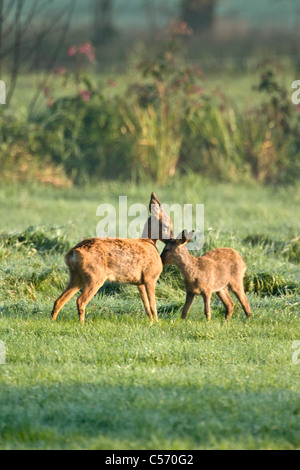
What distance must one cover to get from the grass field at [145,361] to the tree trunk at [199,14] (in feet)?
99.7

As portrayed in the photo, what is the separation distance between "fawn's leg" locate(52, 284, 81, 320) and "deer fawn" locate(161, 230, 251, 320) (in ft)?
2.92

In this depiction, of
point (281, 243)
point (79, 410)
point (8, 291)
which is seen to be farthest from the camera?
point (281, 243)

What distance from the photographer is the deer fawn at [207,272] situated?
7082 millimetres

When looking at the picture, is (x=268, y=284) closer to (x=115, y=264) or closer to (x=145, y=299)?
(x=145, y=299)

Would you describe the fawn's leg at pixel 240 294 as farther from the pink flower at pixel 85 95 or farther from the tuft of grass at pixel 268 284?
the pink flower at pixel 85 95

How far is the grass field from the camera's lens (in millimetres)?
4930

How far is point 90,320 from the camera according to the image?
278 inches

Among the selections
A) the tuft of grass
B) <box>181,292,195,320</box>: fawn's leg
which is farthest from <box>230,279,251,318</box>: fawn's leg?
the tuft of grass

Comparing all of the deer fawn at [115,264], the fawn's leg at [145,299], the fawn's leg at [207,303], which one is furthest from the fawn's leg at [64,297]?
the fawn's leg at [207,303]

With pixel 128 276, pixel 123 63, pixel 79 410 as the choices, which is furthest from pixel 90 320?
pixel 123 63

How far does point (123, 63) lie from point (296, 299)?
23760mm

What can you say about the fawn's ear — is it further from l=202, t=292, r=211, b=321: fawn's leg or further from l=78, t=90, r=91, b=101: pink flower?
l=78, t=90, r=91, b=101: pink flower

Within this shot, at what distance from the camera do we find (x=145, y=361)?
6.14m
